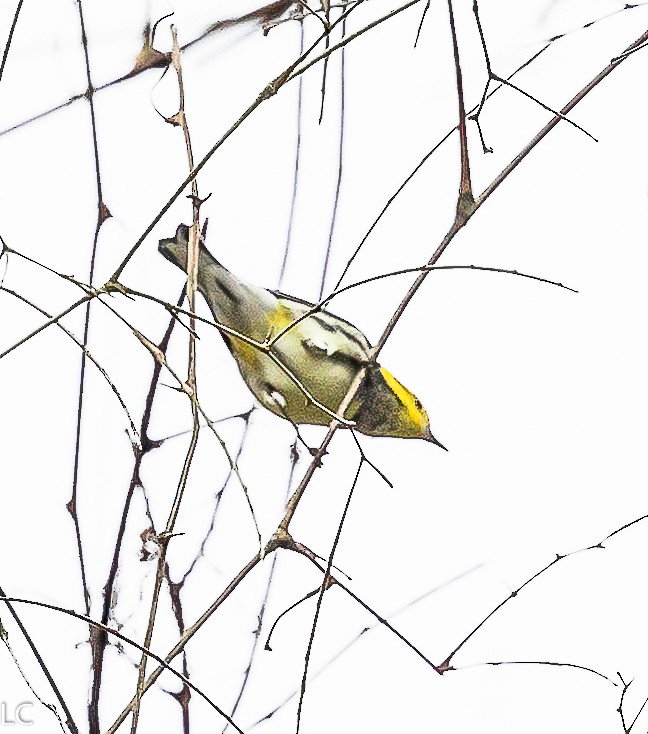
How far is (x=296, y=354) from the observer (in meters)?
0.48

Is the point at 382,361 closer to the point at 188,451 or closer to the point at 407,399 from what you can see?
the point at 407,399

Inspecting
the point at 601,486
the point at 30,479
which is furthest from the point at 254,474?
the point at 601,486

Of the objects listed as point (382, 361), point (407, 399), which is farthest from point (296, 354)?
point (382, 361)

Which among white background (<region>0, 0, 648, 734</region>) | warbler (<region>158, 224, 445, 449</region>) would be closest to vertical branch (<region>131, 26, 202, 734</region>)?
warbler (<region>158, 224, 445, 449</region>)

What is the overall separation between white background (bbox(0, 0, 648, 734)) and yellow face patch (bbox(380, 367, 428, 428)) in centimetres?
16

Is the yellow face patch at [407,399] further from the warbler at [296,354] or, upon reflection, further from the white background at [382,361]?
the white background at [382,361]

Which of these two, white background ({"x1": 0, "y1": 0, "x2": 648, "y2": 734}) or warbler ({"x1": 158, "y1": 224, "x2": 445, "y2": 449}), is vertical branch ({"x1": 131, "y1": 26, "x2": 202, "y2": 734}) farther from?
white background ({"x1": 0, "y1": 0, "x2": 648, "y2": 734})

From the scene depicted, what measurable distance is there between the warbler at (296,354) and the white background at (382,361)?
0.16 m

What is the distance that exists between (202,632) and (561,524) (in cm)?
27

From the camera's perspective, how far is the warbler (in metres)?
0.47

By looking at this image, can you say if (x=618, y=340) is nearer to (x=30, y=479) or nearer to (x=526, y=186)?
(x=526, y=186)

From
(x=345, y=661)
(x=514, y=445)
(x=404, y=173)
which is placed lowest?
(x=345, y=661)

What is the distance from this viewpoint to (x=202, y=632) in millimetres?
696

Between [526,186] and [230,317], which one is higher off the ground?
[526,186]
